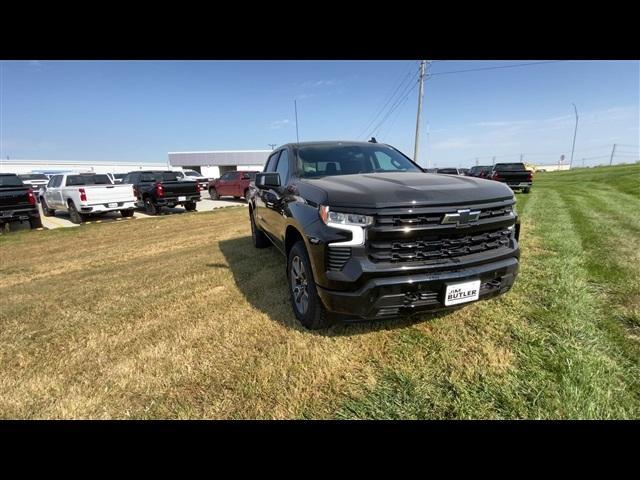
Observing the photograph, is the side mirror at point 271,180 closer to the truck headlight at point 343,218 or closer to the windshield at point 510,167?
the truck headlight at point 343,218

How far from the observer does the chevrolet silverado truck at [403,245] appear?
2.21 m

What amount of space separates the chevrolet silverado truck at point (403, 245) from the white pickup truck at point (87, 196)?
1112 centimetres

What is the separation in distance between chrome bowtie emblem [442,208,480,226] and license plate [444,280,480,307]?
441mm

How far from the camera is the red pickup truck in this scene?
17.5 meters

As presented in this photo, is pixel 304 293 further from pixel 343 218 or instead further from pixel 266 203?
pixel 266 203

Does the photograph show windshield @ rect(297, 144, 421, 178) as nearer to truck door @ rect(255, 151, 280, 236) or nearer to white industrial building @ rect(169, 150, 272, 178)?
truck door @ rect(255, 151, 280, 236)

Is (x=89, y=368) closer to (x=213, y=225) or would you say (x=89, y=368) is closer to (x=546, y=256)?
(x=546, y=256)

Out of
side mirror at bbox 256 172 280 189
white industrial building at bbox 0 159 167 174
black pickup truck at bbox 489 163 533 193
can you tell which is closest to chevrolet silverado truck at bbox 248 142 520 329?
side mirror at bbox 256 172 280 189

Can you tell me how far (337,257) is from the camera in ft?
7.61

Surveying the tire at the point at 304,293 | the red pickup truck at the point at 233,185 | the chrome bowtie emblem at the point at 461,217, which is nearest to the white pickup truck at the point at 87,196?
the red pickup truck at the point at 233,185
